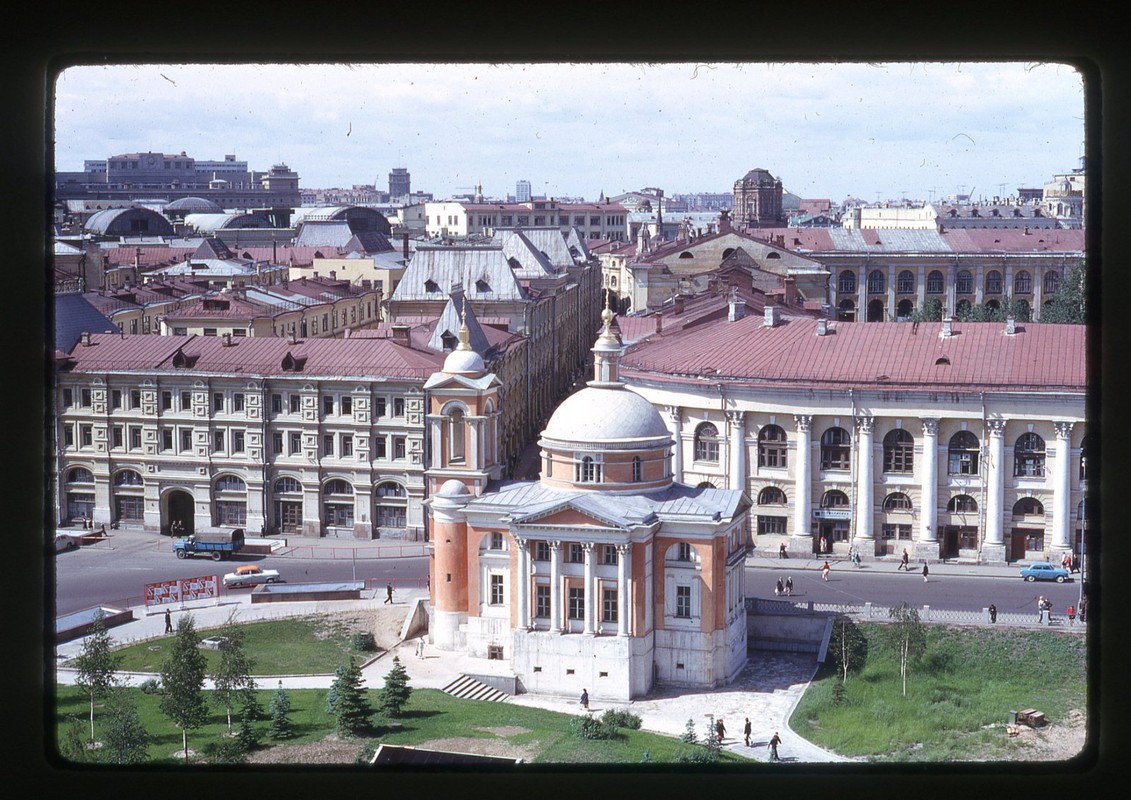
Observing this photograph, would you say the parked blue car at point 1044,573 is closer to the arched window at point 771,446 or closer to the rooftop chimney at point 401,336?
the arched window at point 771,446

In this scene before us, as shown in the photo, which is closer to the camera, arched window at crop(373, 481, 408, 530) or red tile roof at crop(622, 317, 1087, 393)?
red tile roof at crop(622, 317, 1087, 393)

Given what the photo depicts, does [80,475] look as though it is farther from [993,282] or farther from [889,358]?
[993,282]

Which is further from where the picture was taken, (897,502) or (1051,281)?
(1051,281)

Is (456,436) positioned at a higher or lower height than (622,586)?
higher

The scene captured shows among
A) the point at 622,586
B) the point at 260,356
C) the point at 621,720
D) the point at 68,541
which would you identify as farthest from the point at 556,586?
the point at 68,541

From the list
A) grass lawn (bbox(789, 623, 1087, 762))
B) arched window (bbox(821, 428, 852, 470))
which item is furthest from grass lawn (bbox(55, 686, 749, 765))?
arched window (bbox(821, 428, 852, 470))

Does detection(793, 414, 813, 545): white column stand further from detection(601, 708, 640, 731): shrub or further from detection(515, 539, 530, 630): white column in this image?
detection(601, 708, 640, 731): shrub

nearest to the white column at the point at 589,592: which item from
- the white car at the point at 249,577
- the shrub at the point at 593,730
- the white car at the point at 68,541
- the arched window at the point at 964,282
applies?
the shrub at the point at 593,730
